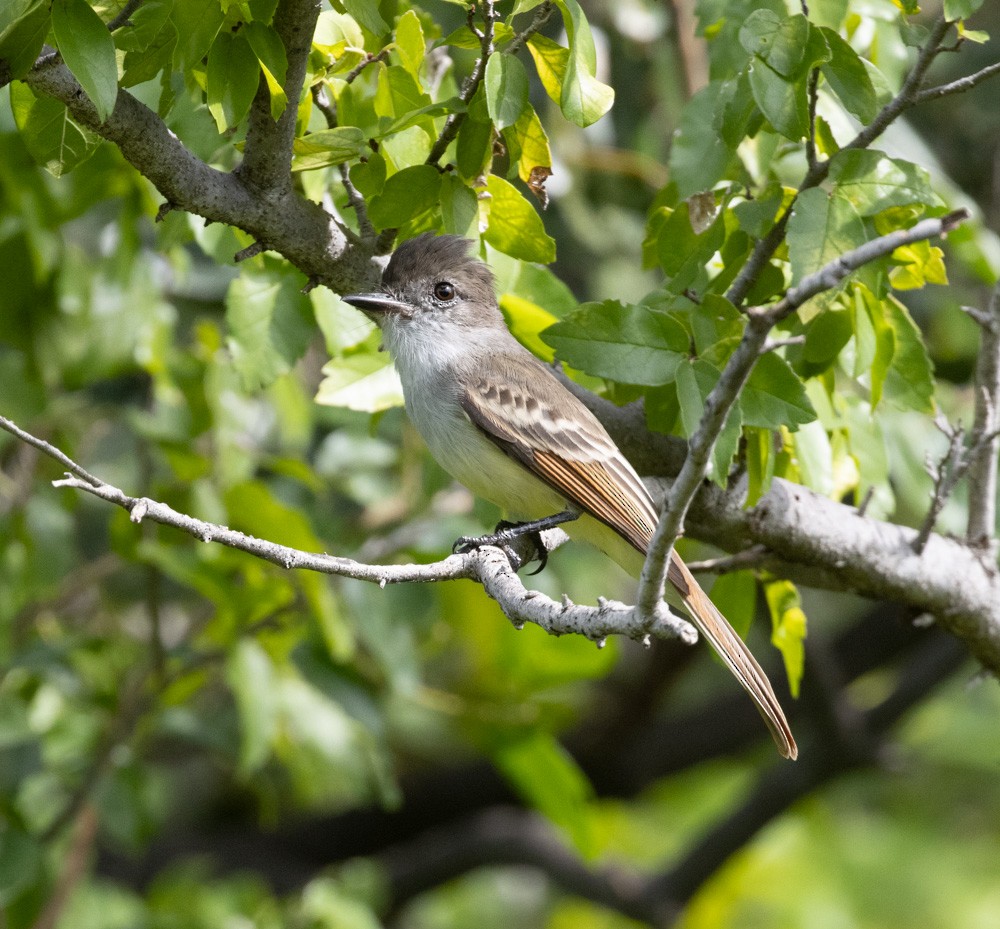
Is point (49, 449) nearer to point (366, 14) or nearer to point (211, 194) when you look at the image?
point (211, 194)

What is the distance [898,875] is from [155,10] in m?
6.38

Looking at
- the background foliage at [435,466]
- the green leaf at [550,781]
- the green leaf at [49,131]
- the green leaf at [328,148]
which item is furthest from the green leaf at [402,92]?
the green leaf at [550,781]

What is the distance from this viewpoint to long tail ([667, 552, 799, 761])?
10.2 ft

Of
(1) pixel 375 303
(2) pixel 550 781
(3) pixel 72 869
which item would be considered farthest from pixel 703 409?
(3) pixel 72 869

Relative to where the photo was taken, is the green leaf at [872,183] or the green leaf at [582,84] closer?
the green leaf at [582,84]

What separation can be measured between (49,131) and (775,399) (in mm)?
1518

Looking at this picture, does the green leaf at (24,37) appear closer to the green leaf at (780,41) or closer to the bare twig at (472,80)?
the bare twig at (472,80)

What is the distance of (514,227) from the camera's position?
279 cm

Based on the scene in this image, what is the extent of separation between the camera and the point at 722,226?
270 cm

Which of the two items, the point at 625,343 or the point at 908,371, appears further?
the point at 908,371

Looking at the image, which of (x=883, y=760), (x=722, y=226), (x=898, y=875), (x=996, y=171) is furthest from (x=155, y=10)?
(x=898, y=875)

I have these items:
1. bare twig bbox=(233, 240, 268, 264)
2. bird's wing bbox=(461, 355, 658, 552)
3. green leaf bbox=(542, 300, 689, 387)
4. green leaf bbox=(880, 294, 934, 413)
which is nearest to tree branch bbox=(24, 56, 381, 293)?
bare twig bbox=(233, 240, 268, 264)

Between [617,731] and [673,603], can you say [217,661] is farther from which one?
[617,731]

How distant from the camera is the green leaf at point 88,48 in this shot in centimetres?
212
